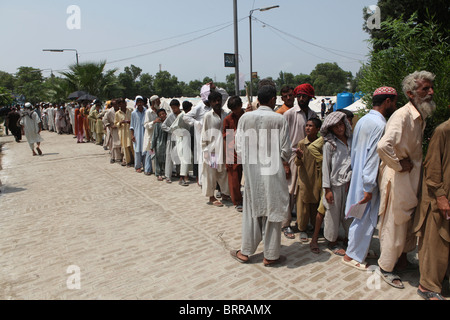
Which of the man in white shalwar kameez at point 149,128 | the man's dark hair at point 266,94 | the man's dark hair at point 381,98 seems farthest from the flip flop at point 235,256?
the man in white shalwar kameez at point 149,128

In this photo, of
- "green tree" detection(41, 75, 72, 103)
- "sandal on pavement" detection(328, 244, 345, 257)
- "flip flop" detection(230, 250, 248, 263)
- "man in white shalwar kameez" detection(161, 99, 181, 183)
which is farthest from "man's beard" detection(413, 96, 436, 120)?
"green tree" detection(41, 75, 72, 103)

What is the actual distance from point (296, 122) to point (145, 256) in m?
2.55

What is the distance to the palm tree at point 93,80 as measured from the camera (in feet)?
63.6

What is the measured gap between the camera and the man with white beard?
280 cm

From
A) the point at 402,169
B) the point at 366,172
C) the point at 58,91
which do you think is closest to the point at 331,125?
the point at 366,172

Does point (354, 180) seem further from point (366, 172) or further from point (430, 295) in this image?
point (430, 295)

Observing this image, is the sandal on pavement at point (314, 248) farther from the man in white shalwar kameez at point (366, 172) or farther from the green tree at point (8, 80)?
the green tree at point (8, 80)

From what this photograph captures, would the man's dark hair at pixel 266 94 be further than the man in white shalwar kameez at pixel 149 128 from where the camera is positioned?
No

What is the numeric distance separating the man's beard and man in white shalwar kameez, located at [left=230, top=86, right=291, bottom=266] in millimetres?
1184

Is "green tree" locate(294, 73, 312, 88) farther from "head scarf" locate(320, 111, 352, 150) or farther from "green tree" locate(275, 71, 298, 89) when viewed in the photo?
"head scarf" locate(320, 111, 352, 150)

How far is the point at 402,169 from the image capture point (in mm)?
2838

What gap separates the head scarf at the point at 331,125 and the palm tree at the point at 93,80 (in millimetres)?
18797
